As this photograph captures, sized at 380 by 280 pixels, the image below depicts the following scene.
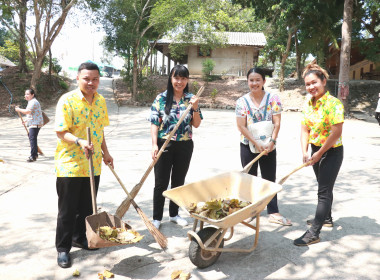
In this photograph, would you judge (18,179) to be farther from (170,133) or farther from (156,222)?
(170,133)

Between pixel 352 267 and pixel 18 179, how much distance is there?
496 cm

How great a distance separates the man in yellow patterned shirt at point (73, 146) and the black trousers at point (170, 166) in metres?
0.72

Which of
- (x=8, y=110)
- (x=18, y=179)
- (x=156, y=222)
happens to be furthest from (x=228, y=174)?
(x=8, y=110)

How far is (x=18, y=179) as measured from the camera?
5477mm

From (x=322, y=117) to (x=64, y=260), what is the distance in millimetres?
2605

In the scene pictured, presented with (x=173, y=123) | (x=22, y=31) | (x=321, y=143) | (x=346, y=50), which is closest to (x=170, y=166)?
(x=173, y=123)

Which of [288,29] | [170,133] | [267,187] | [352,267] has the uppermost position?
[288,29]

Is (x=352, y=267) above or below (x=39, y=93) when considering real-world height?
below

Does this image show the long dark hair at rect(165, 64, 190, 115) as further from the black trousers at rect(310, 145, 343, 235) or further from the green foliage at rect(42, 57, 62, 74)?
the green foliage at rect(42, 57, 62, 74)

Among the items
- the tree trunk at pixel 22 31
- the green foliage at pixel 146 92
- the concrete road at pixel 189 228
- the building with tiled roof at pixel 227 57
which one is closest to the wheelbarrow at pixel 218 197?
the concrete road at pixel 189 228

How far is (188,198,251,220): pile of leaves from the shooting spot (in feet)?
8.98

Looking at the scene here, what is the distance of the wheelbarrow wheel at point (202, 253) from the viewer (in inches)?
107

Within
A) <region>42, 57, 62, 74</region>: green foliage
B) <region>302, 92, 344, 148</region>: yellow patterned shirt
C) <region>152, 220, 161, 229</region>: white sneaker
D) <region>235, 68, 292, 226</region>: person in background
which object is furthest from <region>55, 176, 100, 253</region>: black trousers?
<region>42, 57, 62, 74</region>: green foliage

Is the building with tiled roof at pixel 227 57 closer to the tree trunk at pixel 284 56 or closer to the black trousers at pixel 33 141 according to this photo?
the tree trunk at pixel 284 56
